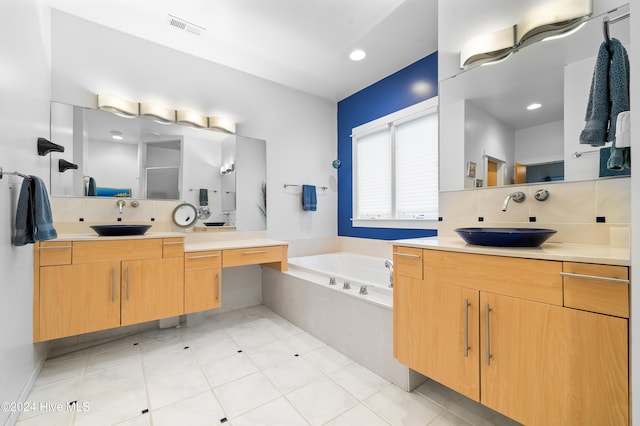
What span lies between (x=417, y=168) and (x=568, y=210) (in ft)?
5.27

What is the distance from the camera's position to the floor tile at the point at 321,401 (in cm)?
149

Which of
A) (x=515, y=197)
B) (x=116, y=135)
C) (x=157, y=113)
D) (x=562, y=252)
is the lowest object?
(x=562, y=252)

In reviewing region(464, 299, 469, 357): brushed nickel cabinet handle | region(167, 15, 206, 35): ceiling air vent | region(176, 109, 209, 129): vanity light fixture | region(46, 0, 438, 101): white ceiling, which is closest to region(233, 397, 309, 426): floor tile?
region(464, 299, 469, 357): brushed nickel cabinet handle

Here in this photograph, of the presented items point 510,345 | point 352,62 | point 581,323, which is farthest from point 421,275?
point 352,62

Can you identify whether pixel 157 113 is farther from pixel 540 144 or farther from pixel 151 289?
pixel 540 144

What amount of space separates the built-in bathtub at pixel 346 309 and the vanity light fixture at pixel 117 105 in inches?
81.5

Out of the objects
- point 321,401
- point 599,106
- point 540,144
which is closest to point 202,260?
point 321,401

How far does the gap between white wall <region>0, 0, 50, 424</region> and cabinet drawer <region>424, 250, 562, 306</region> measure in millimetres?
2137

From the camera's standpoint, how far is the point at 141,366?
1.97 meters

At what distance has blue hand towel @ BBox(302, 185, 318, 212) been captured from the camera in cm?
355

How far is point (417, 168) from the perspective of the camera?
3.01 metres

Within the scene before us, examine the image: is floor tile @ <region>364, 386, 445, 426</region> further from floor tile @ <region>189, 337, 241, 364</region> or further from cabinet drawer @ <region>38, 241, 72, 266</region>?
cabinet drawer @ <region>38, 241, 72, 266</region>

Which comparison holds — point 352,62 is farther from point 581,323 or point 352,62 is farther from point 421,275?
point 581,323

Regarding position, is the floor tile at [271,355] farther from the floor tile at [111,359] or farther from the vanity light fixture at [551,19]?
the vanity light fixture at [551,19]
